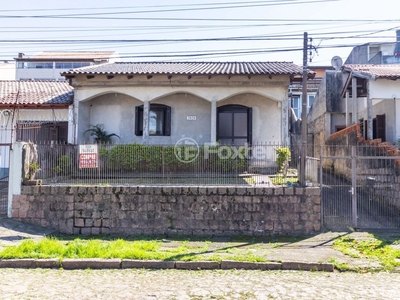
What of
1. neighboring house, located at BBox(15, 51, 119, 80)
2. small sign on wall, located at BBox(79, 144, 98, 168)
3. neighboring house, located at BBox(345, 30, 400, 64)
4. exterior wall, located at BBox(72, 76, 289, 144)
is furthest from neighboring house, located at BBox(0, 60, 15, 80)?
neighboring house, located at BBox(345, 30, 400, 64)

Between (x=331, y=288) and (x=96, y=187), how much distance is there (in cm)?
560

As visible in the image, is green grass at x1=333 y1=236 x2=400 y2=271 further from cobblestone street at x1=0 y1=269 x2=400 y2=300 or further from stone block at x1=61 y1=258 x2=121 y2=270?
stone block at x1=61 y1=258 x2=121 y2=270

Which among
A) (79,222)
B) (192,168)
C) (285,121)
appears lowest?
(79,222)

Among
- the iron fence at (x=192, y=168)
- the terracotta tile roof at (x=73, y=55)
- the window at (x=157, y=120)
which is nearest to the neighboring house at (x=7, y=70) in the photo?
the terracotta tile roof at (x=73, y=55)

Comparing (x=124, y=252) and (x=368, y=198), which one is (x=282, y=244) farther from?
(x=368, y=198)

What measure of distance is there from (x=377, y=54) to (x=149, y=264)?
23093 millimetres

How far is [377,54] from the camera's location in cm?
2214

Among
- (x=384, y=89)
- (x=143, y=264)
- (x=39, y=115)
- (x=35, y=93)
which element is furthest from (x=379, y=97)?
(x=35, y=93)

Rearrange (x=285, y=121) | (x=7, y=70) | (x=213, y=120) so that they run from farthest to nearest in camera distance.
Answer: (x=7, y=70)
(x=213, y=120)
(x=285, y=121)

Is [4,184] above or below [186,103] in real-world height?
below

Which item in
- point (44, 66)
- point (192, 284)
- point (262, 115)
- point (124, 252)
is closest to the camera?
point (192, 284)

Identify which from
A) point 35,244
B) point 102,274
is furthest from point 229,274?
point 35,244

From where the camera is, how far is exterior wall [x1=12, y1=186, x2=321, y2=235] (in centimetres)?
753

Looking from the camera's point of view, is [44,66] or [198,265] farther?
[44,66]
